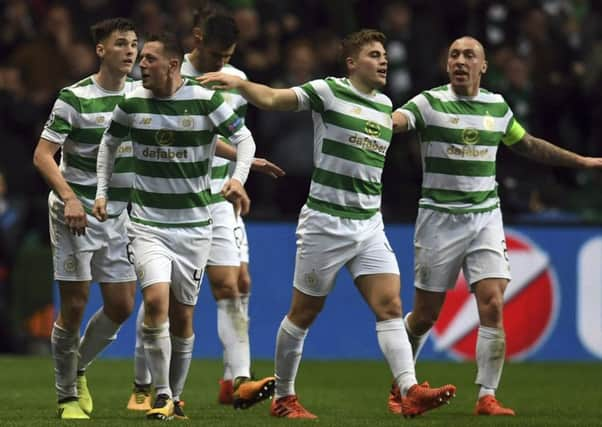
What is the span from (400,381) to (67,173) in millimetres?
2355

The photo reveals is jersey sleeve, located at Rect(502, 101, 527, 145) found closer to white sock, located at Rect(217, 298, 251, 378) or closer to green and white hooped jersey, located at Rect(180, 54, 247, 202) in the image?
green and white hooped jersey, located at Rect(180, 54, 247, 202)

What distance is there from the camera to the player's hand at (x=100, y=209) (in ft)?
28.8

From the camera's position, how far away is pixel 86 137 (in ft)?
30.7

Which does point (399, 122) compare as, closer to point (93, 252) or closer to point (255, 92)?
point (255, 92)

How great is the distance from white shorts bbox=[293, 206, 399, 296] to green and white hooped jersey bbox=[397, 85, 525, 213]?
82 centimetres

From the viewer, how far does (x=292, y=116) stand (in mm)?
15164

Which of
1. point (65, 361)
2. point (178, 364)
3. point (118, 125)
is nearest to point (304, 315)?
point (178, 364)

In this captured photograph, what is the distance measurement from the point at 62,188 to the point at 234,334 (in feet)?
5.44

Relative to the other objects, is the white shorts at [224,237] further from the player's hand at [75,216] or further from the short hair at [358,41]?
the short hair at [358,41]

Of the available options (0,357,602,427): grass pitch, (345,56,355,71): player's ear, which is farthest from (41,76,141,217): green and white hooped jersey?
(0,357,602,427): grass pitch

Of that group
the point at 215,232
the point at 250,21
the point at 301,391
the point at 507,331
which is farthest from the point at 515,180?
the point at 215,232

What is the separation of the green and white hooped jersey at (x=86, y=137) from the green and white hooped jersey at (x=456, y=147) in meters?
1.81

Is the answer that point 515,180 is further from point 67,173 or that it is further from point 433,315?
point 67,173

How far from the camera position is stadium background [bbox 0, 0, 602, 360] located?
1470 centimetres
